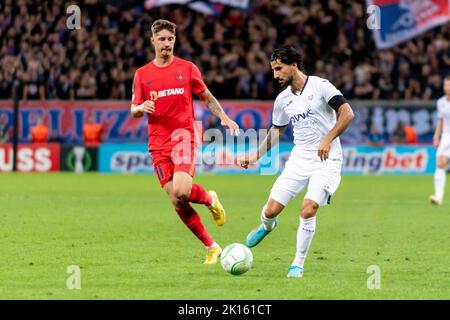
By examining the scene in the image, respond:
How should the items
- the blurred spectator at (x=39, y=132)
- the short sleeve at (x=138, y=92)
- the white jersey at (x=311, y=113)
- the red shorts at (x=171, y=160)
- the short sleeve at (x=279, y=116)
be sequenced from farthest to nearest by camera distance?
the blurred spectator at (x=39, y=132), the red shorts at (x=171, y=160), the short sleeve at (x=138, y=92), the short sleeve at (x=279, y=116), the white jersey at (x=311, y=113)

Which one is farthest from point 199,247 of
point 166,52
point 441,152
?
point 441,152

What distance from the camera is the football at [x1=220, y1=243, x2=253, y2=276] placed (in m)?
10.6

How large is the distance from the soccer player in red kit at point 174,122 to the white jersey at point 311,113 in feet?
2.12

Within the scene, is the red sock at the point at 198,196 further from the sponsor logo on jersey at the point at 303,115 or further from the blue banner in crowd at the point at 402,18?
the blue banner in crowd at the point at 402,18

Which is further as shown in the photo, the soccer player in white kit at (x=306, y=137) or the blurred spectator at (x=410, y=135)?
the blurred spectator at (x=410, y=135)

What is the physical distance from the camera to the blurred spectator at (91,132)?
104ft

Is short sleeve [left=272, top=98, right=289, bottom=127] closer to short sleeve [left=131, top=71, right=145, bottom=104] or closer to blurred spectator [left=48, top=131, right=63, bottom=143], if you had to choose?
short sleeve [left=131, top=71, right=145, bottom=104]

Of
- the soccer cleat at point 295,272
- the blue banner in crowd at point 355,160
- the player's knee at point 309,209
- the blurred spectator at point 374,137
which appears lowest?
the blue banner in crowd at point 355,160

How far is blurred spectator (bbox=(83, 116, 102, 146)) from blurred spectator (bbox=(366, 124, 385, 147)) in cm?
771

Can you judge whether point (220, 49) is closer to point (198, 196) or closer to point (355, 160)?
point (355, 160)

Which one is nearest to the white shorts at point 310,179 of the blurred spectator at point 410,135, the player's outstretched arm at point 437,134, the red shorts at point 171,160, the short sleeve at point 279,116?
the short sleeve at point 279,116

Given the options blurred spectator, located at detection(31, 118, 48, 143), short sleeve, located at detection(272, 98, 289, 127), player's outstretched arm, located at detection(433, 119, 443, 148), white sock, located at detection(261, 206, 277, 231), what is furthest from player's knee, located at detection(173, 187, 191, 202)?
blurred spectator, located at detection(31, 118, 48, 143)

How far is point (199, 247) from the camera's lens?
13.5 meters
